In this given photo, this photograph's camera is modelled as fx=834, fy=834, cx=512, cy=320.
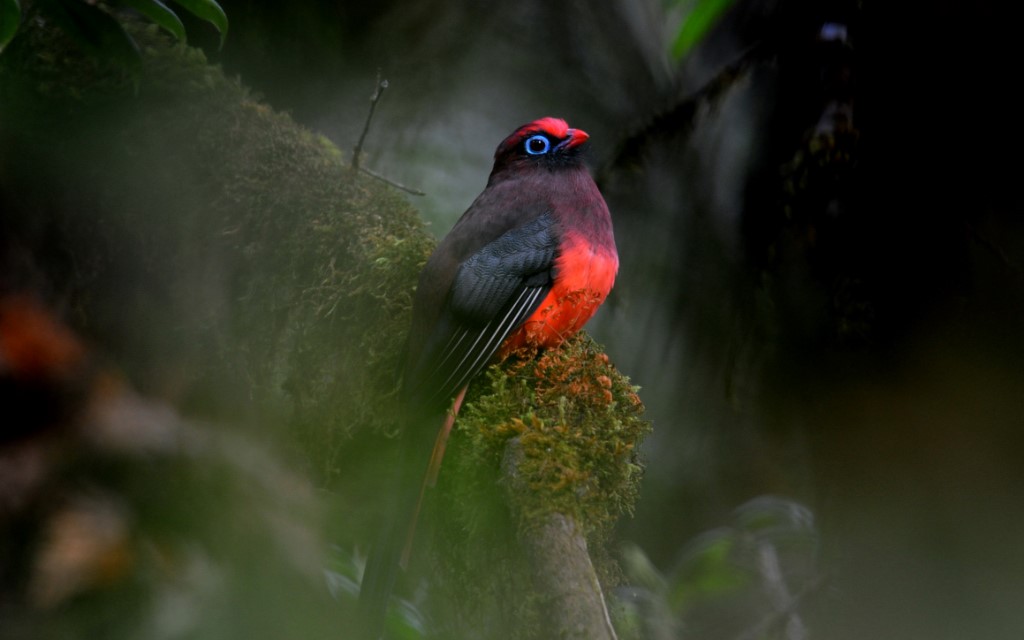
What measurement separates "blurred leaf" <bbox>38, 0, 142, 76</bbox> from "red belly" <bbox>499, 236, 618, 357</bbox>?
1.03 m

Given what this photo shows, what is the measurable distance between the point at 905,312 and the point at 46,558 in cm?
230

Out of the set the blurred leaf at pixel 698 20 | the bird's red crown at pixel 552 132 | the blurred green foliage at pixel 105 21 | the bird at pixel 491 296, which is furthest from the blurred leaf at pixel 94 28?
the blurred leaf at pixel 698 20

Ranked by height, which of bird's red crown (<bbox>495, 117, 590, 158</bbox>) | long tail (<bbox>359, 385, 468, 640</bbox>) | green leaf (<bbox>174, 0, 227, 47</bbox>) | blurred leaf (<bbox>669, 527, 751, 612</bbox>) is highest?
bird's red crown (<bbox>495, 117, 590, 158</bbox>)

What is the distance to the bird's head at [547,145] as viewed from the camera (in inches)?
89.7

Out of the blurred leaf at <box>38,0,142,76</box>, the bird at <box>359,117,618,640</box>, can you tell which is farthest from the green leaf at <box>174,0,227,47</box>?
the bird at <box>359,117,618,640</box>

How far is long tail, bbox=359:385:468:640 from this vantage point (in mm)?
1472

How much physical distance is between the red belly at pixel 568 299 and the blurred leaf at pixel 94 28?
3.38 ft

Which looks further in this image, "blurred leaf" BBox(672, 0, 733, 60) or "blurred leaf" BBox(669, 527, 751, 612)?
"blurred leaf" BBox(669, 527, 751, 612)

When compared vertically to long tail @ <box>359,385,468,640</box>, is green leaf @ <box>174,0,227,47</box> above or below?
above

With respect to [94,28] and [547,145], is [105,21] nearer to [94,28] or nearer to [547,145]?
[94,28]

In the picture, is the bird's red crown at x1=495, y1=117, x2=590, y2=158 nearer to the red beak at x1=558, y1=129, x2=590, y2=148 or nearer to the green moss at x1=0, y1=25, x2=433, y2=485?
the red beak at x1=558, y1=129, x2=590, y2=148

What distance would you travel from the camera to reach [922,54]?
7.82 ft

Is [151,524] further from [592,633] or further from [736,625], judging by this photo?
[736,625]

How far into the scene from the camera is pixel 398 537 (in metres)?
1.58
